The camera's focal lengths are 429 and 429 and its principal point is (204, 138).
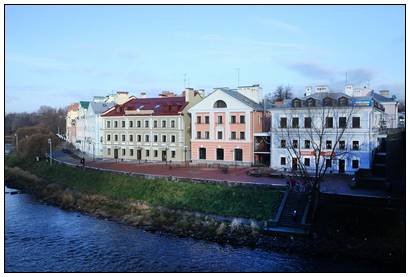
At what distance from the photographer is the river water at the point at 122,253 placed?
71.5 feet

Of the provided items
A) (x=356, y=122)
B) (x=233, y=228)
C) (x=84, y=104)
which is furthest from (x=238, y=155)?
(x=84, y=104)

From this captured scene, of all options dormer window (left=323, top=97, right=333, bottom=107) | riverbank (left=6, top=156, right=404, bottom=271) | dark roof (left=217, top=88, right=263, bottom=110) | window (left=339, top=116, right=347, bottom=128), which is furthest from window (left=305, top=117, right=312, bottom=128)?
riverbank (left=6, top=156, right=404, bottom=271)

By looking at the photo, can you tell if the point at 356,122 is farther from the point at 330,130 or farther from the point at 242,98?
the point at 242,98

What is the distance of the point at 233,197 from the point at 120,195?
10.6 m

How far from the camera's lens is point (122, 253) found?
2398 centimetres

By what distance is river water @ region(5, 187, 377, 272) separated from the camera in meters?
21.8

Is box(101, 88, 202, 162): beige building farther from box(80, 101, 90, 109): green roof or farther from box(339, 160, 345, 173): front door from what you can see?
box(339, 160, 345, 173): front door

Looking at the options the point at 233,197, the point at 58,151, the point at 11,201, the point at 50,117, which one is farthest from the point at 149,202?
the point at 50,117

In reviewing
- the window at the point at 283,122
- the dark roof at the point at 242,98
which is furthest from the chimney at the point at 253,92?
the window at the point at 283,122

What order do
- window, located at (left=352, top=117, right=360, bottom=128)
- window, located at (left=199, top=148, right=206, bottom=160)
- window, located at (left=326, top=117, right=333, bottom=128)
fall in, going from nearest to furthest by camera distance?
window, located at (left=352, top=117, right=360, bottom=128)
window, located at (left=326, top=117, right=333, bottom=128)
window, located at (left=199, top=148, right=206, bottom=160)

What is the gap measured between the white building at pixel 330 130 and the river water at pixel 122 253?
1472 cm

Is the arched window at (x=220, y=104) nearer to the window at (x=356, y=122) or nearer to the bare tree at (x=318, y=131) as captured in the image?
the bare tree at (x=318, y=131)

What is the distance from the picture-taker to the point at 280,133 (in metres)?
40.6

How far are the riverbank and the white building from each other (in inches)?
426
